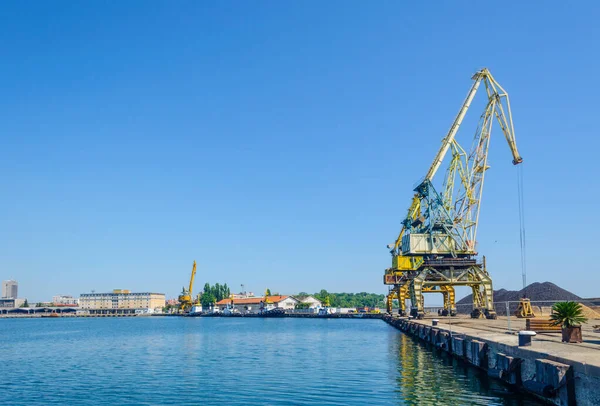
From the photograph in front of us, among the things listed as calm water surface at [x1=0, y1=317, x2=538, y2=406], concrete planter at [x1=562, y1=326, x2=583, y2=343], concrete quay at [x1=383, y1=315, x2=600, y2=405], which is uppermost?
concrete planter at [x1=562, y1=326, x2=583, y2=343]

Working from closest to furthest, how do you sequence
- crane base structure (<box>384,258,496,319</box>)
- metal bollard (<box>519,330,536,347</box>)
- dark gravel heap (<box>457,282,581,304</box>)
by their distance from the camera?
1. metal bollard (<box>519,330,536,347</box>)
2. crane base structure (<box>384,258,496,319</box>)
3. dark gravel heap (<box>457,282,581,304</box>)

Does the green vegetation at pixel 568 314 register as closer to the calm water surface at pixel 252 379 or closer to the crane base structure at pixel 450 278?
the calm water surface at pixel 252 379

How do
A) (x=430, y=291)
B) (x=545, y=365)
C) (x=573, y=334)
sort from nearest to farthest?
(x=545, y=365)
(x=573, y=334)
(x=430, y=291)

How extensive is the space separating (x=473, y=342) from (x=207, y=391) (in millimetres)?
17290

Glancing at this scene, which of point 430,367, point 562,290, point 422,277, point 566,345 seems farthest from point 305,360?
point 562,290

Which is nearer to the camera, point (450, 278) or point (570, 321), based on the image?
point (570, 321)

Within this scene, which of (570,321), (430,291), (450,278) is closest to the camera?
(570,321)

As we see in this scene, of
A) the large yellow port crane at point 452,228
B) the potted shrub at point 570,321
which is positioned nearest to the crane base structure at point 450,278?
the large yellow port crane at point 452,228

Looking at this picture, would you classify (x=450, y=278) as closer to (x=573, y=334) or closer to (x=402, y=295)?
(x=402, y=295)

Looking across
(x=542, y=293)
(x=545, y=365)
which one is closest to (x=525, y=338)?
(x=545, y=365)

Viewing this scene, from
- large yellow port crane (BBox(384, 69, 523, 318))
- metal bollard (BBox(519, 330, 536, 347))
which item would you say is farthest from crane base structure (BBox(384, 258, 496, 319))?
metal bollard (BBox(519, 330, 536, 347))

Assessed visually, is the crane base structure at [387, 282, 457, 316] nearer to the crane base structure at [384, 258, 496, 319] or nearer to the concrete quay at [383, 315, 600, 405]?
the crane base structure at [384, 258, 496, 319]

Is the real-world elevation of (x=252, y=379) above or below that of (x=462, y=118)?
below

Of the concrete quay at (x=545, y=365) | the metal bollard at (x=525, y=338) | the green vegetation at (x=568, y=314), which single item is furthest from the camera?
the green vegetation at (x=568, y=314)
